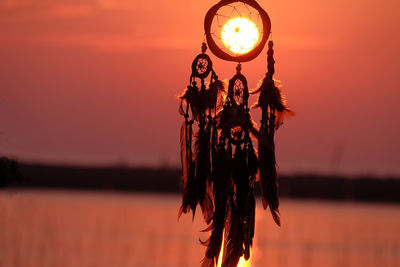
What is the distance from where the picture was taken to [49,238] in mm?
29906

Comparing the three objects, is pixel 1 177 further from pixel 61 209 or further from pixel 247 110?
pixel 61 209

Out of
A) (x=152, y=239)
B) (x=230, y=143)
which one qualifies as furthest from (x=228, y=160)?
(x=152, y=239)

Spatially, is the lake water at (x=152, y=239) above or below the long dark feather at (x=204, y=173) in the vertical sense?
below

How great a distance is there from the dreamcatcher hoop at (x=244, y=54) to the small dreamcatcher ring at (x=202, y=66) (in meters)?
0.16

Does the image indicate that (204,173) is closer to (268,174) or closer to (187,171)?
(187,171)

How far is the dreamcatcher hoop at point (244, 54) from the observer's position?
29.4 ft

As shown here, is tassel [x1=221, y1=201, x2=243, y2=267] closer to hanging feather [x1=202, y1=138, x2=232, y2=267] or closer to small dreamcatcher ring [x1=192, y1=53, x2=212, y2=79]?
hanging feather [x1=202, y1=138, x2=232, y2=267]

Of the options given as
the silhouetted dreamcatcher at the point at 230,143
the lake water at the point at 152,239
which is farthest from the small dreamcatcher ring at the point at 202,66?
the lake water at the point at 152,239

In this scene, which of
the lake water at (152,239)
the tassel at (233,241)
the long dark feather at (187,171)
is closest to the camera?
the tassel at (233,241)

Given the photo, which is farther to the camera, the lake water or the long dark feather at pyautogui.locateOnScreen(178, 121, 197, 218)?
the lake water

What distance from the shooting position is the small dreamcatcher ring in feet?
29.2

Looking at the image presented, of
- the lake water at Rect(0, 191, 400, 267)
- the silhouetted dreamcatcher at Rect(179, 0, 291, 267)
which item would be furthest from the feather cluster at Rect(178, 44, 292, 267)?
the lake water at Rect(0, 191, 400, 267)

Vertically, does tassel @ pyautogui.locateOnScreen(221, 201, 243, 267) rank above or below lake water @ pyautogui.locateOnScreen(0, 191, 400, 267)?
above

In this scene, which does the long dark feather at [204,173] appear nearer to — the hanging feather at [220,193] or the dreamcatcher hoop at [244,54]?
the hanging feather at [220,193]
